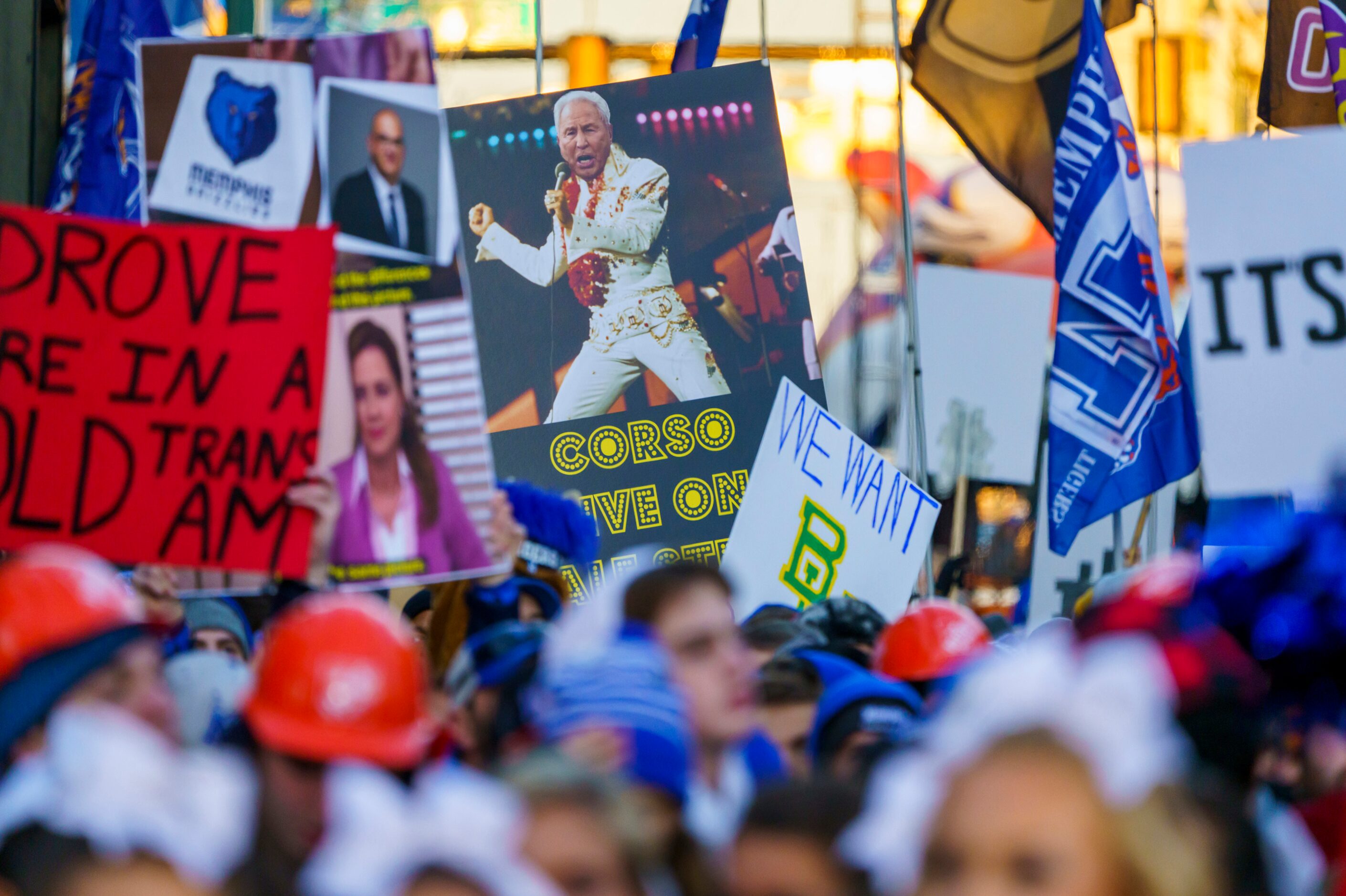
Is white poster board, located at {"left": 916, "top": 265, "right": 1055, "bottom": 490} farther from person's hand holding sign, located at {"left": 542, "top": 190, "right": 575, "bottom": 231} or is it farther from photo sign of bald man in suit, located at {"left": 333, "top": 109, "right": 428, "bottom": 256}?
photo sign of bald man in suit, located at {"left": 333, "top": 109, "right": 428, "bottom": 256}

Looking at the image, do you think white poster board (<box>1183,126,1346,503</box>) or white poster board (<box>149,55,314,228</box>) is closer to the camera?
white poster board (<box>1183,126,1346,503</box>)

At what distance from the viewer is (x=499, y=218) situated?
712cm

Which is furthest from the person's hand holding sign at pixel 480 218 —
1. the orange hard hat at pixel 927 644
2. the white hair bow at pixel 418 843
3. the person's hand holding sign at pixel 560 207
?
Result: the white hair bow at pixel 418 843

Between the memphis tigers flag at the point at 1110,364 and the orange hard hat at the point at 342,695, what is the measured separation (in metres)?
4.33

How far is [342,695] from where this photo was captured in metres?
2.44

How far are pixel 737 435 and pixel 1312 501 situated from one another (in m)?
2.92

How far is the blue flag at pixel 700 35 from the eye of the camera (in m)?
7.86

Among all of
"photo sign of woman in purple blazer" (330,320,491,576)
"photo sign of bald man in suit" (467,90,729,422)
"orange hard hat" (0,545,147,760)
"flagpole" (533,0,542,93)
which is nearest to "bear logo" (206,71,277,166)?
"photo sign of woman in purple blazer" (330,320,491,576)

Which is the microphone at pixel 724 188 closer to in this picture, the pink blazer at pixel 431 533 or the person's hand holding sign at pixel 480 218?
the person's hand holding sign at pixel 480 218

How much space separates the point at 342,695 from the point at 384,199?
2.26 m

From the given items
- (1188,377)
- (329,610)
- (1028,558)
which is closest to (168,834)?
(329,610)

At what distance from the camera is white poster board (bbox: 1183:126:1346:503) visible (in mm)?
4230

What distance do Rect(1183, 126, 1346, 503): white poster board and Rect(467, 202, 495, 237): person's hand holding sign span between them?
3.46 m

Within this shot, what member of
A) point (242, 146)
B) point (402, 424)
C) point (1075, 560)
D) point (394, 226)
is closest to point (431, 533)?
point (402, 424)
